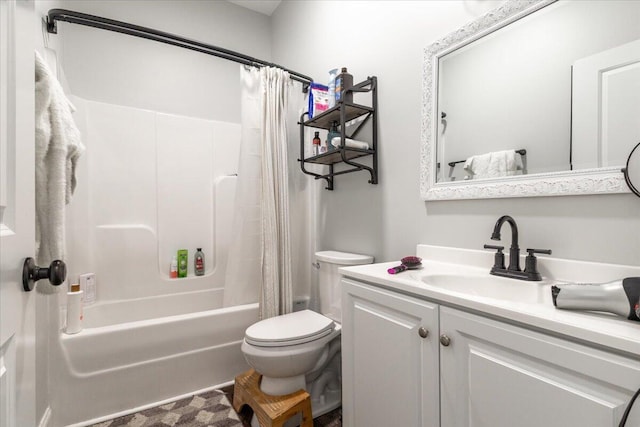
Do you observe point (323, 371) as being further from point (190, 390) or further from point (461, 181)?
point (461, 181)

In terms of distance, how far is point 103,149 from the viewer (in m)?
2.18

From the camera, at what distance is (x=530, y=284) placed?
96 centimetres

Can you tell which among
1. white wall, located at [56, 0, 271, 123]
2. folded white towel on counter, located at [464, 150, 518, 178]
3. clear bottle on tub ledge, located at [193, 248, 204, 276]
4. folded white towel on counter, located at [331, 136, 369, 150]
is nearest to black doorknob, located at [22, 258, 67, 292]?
folded white towel on counter, located at [331, 136, 369, 150]

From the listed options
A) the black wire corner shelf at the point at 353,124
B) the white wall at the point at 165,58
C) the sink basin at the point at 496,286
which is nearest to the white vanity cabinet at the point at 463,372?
the sink basin at the point at 496,286

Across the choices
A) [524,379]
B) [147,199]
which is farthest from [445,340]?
[147,199]

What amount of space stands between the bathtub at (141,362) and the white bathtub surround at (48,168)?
0.92 m

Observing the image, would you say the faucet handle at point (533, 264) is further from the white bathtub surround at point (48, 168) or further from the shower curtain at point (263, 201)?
the white bathtub surround at point (48, 168)

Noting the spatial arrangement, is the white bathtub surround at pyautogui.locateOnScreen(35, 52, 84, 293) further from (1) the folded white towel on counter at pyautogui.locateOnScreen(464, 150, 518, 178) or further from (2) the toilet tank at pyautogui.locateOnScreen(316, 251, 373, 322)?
(1) the folded white towel on counter at pyautogui.locateOnScreen(464, 150, 518, 178)

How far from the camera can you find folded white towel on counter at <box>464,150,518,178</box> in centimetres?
113

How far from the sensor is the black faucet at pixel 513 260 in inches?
38.7

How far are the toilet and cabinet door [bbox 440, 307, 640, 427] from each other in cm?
75

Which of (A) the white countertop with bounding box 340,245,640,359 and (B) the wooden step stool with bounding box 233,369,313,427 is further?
(B) the wooden step stool with bounding box 233,369,313,427

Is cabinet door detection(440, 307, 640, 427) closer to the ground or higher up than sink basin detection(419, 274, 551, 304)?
closer to the ground

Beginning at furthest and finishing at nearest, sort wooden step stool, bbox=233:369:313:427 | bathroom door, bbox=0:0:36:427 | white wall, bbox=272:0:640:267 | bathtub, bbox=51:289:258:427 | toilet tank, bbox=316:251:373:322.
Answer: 1. toilet tank, bbox=316:251:373:322
2. bathtub, bbox=51:289:258:427
3. wooden step stool, bbox=233:369:313:427
4. white wall, bbox=272:0:640:267
5. bathroom door, bbox=0:0:36:427
